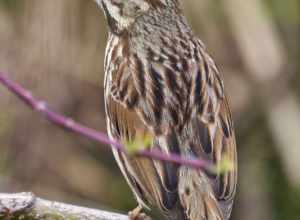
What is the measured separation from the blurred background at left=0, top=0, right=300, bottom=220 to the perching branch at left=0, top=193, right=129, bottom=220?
8.71ft

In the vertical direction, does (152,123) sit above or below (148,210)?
above

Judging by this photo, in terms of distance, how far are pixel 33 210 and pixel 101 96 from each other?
3791 mm

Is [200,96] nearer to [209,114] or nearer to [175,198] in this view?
[209,114]

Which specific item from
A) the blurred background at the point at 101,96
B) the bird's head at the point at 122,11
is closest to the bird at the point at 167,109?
the bird's head at the point at 122,11

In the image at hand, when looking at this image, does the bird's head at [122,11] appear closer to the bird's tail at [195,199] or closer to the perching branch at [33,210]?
the bird's tail at [195,199]

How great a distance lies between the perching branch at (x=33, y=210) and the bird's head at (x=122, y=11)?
4.53 feet

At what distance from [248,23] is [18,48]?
1.74 meters

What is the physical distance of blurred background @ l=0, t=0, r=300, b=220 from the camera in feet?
25.0

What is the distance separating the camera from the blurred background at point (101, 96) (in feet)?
25.0

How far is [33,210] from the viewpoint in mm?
4605

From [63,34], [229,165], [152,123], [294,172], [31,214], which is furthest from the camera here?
[294,172]

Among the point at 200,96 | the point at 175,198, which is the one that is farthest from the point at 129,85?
the point at 175,198

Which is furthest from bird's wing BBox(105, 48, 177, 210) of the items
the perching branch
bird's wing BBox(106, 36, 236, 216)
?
the perching branch

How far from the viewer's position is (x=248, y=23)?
823 cm
